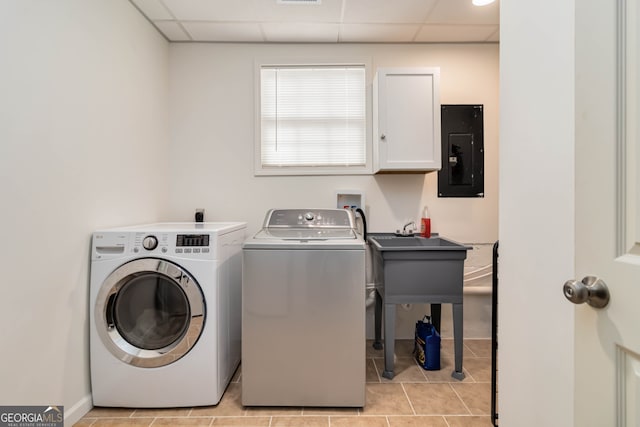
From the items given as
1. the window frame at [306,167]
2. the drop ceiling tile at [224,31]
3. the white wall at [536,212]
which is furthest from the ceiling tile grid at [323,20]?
the white wall at [536,212]

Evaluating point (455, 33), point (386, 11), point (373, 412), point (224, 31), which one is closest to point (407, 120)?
point (386, 11)

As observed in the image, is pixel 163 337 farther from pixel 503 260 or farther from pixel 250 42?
pixel 250 42

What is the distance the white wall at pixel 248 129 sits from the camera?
2.62 m

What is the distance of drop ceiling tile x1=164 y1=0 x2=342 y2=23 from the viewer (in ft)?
6.93

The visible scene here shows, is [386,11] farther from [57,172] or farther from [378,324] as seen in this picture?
[378,324]

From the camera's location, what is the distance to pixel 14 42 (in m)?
1.30

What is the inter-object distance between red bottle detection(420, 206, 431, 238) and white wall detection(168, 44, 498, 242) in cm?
6

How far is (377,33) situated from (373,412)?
2.66m

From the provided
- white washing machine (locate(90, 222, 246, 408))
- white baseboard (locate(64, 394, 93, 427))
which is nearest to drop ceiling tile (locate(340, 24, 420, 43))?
white washing machine (locate(90, 222, 246, 408))

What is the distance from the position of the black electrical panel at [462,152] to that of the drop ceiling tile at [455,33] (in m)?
0.55

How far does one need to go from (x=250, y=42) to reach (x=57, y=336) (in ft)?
7.97

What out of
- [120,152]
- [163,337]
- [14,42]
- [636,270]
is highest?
[14,42]

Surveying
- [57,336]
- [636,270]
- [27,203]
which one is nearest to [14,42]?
[27,203]

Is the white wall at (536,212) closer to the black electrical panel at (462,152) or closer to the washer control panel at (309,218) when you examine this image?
the washer control panel at (309,218)
